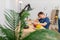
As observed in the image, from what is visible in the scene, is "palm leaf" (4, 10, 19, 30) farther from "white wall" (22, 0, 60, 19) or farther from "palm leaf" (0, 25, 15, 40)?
"white wall" (22, 0, 60, 19)

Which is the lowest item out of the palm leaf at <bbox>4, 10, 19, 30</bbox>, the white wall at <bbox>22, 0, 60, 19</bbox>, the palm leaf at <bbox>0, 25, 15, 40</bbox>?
the palm leaf at <bbox>0, 25, 15, 40</bbox>

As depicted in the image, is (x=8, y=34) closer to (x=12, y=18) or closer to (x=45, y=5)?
(x=12, y=18)

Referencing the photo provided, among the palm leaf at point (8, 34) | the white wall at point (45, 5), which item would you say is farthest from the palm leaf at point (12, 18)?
the white wall at point (45, 5)

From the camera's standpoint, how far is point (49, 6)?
19.8 ft

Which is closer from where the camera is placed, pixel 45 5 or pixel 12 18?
pixel 12 18

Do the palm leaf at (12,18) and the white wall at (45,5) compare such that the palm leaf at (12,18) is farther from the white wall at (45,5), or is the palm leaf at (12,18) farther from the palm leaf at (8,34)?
the white wall at (45,5)

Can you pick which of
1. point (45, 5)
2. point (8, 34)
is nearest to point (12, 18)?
point (8, 34)

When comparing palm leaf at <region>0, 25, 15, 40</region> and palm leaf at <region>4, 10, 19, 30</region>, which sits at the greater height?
palm leaf at <region>4, 10, 19, 30</region>

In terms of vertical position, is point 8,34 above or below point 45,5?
below

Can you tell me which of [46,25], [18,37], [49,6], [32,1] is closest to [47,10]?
[49,6]

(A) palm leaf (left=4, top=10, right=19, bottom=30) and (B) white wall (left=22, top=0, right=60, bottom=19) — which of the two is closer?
(A) palm leaf (left=4, top=10, right=19, bottom=30)

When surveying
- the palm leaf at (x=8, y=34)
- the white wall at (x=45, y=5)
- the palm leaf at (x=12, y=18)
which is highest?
the white wall at (x=45, y=5)

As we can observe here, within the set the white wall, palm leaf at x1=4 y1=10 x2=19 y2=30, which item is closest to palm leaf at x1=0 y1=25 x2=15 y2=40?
palm leaf at x1=4 y1=10 x2=19 y2=30

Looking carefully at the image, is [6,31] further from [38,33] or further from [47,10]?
[47,10]
